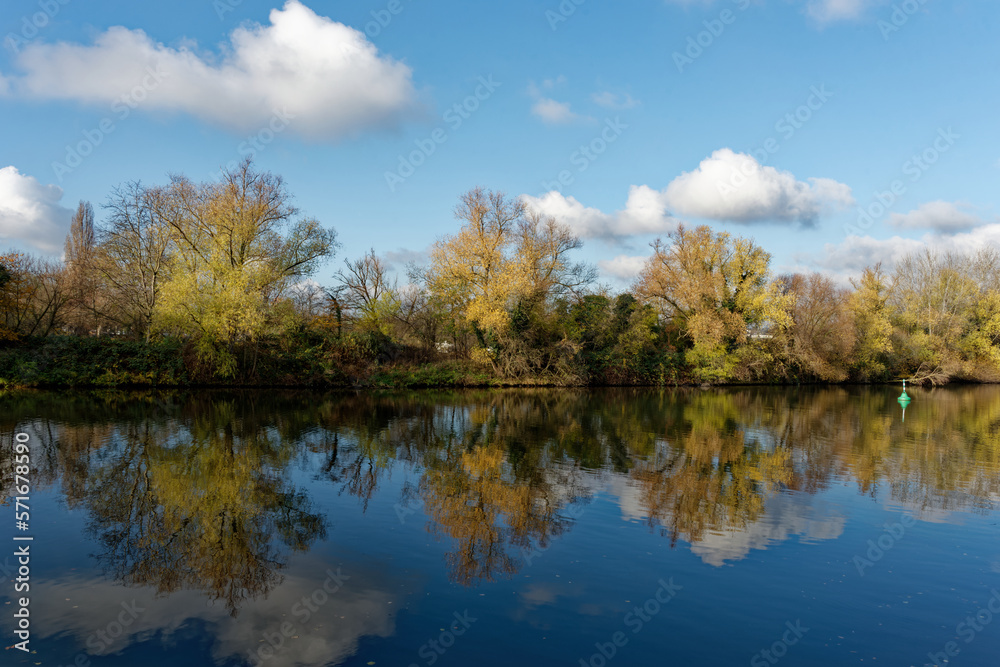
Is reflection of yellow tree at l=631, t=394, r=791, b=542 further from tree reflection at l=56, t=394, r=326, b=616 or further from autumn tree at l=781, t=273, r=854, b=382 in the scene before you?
autumn tree at l=781, t=273, r=854, b=382

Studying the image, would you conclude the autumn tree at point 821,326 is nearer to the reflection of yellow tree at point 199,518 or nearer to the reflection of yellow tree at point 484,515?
the reflection of yellow tree at point 484,515

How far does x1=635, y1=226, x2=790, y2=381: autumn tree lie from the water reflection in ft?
51.9

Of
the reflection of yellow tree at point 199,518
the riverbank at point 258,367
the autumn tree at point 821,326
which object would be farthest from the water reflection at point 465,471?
the autumn tree at point 821,326

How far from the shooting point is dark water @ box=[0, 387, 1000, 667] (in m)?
5.89

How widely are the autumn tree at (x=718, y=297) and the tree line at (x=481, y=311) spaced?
0.38 feet

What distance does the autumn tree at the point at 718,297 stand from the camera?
4078 centimetres

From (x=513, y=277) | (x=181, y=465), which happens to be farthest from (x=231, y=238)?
(x=181, y=465)

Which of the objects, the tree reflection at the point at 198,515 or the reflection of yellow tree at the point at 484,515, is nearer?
the tree reflection at the point at 198,515

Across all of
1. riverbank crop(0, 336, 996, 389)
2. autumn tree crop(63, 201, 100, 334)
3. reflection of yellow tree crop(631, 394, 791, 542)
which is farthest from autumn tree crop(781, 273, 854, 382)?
autumn tree crop(63, 201, 100, 334)

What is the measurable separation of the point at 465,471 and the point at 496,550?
488 cm

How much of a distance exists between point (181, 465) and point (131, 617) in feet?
23.2

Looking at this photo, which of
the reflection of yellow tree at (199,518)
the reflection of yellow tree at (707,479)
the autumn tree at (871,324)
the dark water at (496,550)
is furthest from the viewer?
the autumn tree at (871,324)

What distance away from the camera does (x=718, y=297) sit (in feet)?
136

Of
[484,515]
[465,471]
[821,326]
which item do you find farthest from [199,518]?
[821,326]
